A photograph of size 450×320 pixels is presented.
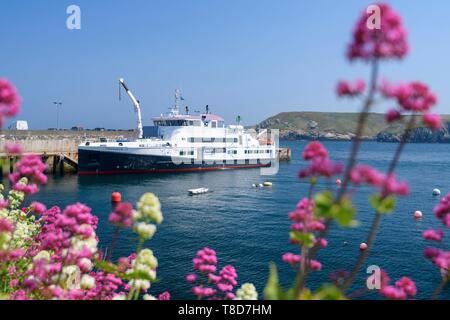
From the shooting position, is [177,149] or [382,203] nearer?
[382,203]

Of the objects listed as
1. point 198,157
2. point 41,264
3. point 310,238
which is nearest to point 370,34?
point 310,238

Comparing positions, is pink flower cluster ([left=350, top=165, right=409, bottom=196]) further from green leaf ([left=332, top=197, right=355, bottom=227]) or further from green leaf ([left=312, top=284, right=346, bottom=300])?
green leaf ([left=312, top=284, right=346, bottom=300])

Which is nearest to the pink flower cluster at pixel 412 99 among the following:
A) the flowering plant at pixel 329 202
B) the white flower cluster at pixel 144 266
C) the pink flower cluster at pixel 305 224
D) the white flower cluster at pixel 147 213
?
the flowering plant at pixel 329 202

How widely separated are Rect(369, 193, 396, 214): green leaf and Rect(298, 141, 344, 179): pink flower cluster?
31 centimetres

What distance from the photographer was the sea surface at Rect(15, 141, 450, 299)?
846 inches

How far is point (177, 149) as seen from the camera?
65.6 meters

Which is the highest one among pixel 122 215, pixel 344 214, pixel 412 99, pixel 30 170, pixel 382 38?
pixel 382 38

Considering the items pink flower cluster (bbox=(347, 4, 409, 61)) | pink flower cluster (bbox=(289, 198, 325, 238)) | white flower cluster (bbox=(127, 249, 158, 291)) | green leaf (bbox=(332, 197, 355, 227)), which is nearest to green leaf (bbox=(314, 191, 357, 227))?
green leaf (bbox=(332, 197, 355, 227))

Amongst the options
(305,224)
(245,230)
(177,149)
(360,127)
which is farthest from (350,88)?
(177,149)

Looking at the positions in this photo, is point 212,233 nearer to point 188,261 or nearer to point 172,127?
point 188,261

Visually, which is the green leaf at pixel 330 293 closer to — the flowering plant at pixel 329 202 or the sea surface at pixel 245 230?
the flowering plant at pixel 329 202

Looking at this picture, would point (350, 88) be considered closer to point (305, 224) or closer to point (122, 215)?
point (305, 224)

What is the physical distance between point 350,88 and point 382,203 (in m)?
0.87
